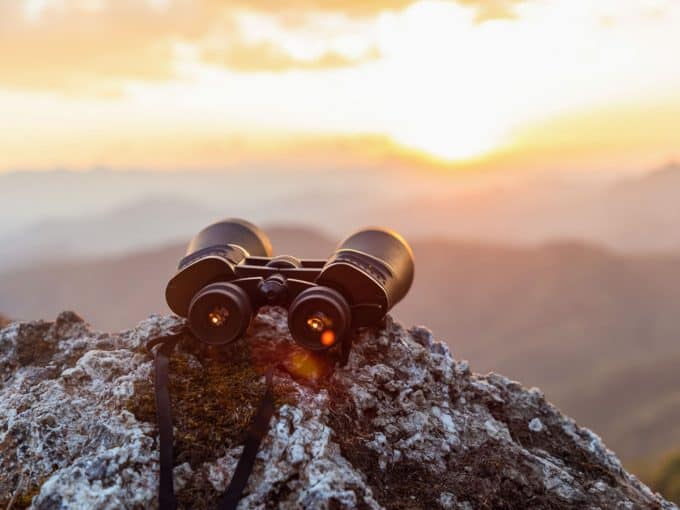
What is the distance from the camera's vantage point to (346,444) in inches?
156

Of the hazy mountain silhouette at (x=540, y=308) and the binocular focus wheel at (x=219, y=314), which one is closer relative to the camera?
the binocular focus wheel at (x=219, y=314)

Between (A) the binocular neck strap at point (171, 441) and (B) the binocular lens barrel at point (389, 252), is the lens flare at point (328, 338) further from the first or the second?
(B) the binocular lens barrel at point (389, 252)

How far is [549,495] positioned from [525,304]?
93.9m

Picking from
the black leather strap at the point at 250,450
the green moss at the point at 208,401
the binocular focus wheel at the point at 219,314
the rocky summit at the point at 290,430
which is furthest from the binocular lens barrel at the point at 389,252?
the black leather strap at the point at 250,450

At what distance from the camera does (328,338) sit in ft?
14.0

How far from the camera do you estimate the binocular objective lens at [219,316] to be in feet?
14.2

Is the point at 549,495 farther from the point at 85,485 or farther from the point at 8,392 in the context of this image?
the point at 8,392

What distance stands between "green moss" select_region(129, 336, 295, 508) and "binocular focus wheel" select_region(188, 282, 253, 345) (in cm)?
28

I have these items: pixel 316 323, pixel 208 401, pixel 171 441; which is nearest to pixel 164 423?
pixel 171 441

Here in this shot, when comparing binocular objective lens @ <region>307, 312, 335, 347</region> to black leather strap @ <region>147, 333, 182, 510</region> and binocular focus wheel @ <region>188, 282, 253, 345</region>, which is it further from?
black leather strap @ <region>147, 333, 182, 510</region>

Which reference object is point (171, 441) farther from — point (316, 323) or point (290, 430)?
point (316, 323)

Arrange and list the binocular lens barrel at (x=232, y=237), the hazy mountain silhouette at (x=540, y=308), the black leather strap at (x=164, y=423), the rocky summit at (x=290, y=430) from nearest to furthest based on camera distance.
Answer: the black leather strap at (x=164, y=423)
the rocky summit at (x=290, y=430)
the binocular lens barrel at (x=232, y=237)
the hazy mountain silhouette at (x=540, y=308)

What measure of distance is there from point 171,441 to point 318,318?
1281 millimetres

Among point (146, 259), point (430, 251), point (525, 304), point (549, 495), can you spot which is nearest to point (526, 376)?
point (525, 304)
